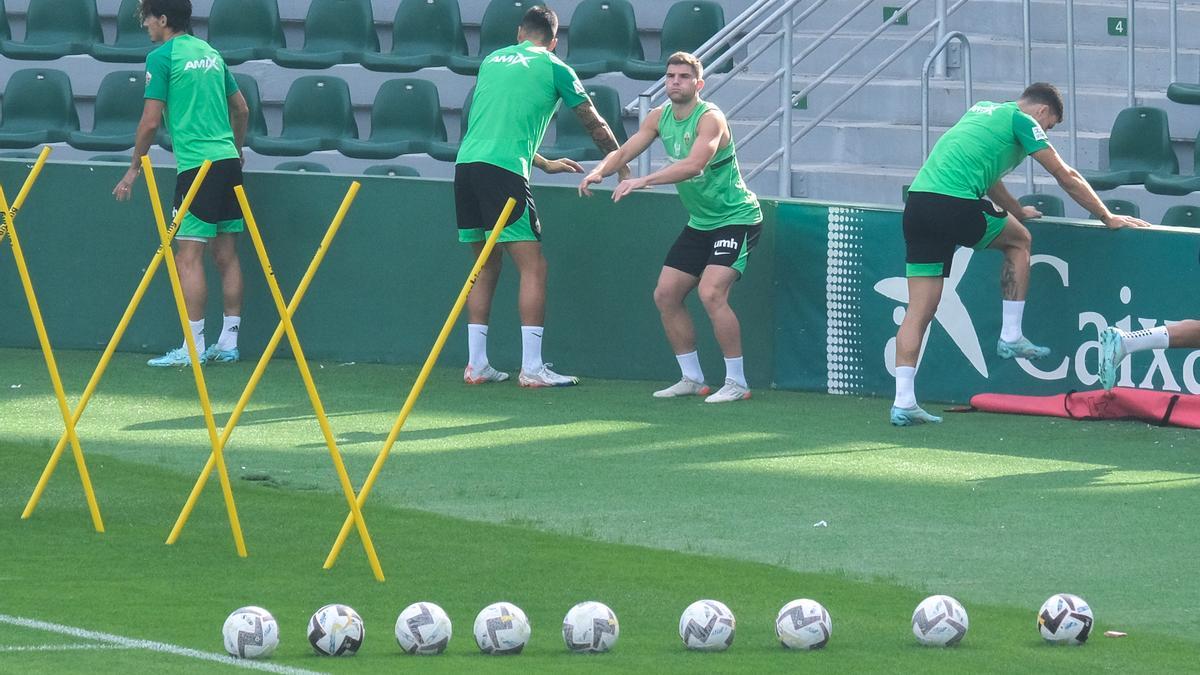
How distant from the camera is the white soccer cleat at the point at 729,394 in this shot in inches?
440

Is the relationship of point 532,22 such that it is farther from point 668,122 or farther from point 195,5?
point 195,5

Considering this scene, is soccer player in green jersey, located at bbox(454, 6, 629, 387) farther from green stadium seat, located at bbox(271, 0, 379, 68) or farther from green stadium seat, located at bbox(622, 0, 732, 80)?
green stadium seat, located at bbox(271, 0, 379, 68)

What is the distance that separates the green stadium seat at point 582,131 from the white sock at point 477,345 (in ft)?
8.65

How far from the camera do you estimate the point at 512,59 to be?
11.5 meters

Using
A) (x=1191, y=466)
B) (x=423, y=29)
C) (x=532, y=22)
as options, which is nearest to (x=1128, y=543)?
(x=1191, y=466)

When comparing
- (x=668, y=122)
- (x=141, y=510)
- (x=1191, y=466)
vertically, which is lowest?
(x=1191, y=466)

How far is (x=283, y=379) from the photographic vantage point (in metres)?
11.9

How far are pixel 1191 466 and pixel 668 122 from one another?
11.4 feet

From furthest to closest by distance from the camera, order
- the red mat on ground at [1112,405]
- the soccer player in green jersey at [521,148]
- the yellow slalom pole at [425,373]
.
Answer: the soccer player in green jersey at [521,148] → the red mat on ground at [1112,405] → the yellow slalom pole at [425,373]

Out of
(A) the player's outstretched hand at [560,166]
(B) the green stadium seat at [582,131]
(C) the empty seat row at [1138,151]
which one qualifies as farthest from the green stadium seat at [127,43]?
(C) the empty seat row at [1138,151]

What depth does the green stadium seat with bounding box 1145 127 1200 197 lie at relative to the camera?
1316cm

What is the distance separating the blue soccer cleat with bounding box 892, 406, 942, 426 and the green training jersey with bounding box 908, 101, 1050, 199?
1130 millimetres

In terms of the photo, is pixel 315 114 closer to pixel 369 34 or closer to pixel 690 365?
pixel 369 34

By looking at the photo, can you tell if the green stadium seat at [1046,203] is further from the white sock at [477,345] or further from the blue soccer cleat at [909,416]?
the white sock at [477,345]
